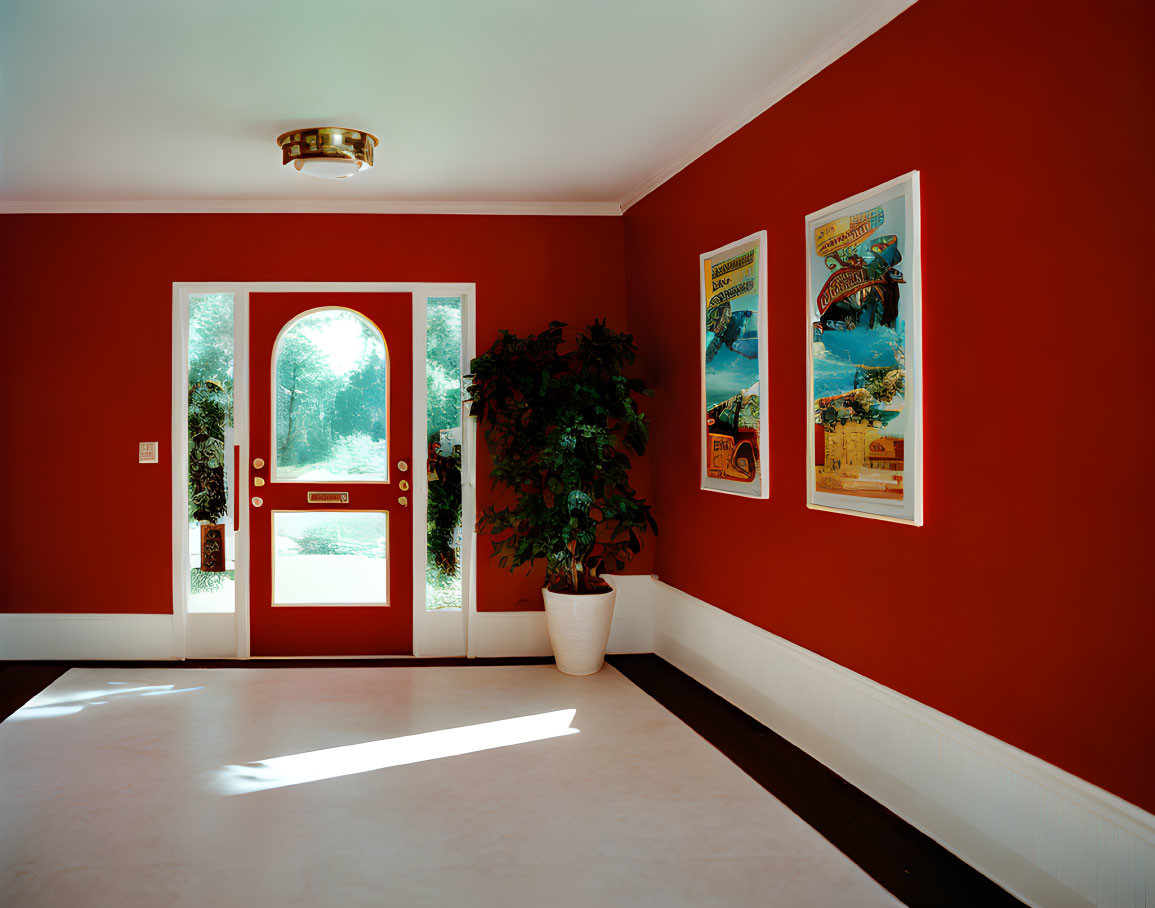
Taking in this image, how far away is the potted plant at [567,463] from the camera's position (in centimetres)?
422

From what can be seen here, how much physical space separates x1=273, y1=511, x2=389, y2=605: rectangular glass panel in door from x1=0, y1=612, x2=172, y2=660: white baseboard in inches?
27.9

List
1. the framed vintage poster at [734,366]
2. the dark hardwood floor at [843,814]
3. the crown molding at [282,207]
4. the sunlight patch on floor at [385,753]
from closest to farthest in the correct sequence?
the dark hardwood floor at [843,814], the sunlight patch on floor at [385,753], the framed vintage poster at [734,366], the crown molding at [282,207]

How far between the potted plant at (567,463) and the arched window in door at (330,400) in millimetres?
720

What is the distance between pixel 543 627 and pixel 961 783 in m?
2.84

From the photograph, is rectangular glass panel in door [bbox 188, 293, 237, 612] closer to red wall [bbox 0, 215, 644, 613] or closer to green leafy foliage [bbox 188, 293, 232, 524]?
green leafy foliage [bbox 188, 293, 232, 524]

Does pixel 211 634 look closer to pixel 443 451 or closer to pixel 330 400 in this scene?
pixel 330 400

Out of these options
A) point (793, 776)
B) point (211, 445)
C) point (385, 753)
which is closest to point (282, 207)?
point (211, 445)

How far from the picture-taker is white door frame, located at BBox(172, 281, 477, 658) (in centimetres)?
477

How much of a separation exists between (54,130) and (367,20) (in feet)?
6.09

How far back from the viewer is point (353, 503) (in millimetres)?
4836

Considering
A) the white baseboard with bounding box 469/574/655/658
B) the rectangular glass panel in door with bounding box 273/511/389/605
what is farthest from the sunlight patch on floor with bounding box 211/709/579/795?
the rectangular glass panel in door with bounding box 273/511/389/605

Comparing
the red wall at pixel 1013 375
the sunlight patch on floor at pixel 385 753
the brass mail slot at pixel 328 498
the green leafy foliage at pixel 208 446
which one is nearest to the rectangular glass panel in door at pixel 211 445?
the green leafy foliage at pixel 208 446

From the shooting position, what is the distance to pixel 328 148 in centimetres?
361

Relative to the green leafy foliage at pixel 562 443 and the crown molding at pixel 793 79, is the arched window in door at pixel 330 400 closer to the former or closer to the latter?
the green leafy foliage at pixel 562 443
